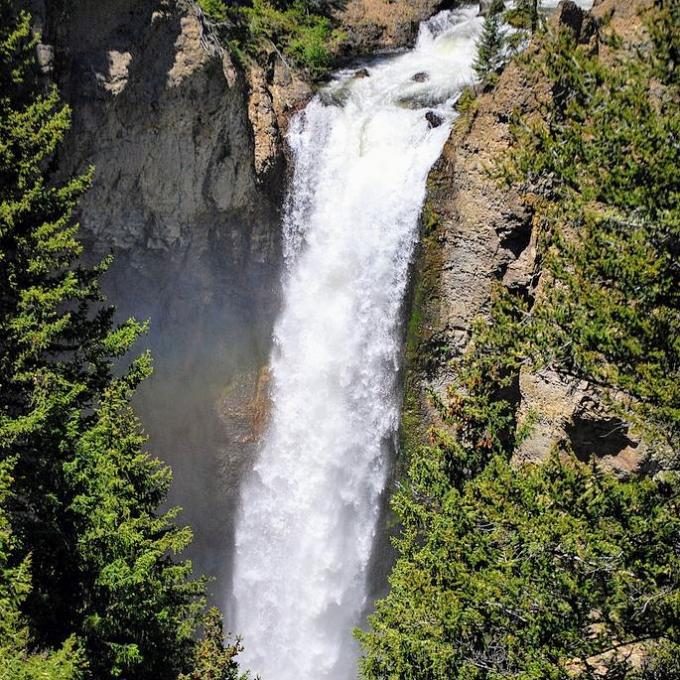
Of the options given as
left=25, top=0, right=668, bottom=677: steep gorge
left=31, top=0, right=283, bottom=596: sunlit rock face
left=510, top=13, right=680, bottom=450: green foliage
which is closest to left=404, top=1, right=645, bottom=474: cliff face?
left=25, top=0, right=668, bottom=677: steep gorge

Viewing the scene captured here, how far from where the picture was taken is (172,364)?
69.5ft

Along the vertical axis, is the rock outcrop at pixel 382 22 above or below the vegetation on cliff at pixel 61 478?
above

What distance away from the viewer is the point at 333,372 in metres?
19.5

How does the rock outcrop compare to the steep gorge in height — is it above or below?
above

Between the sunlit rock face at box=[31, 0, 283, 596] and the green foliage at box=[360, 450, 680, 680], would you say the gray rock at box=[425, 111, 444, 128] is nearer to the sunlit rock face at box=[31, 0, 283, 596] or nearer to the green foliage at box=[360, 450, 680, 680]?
the sunlit rock face at box=[31, 0, 283, 596]

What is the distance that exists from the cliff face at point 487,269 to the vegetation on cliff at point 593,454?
4.62 m

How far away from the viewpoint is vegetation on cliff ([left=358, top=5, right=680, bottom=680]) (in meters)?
8.27

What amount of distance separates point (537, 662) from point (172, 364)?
1504 centimetres

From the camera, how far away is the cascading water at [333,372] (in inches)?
723

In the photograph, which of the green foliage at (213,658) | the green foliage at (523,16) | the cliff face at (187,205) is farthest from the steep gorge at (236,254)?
the green foliage at (213,658)

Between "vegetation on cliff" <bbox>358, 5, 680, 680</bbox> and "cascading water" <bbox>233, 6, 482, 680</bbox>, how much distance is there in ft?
25.5

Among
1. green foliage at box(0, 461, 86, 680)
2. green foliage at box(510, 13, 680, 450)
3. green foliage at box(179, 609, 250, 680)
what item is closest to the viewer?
green foliage at box(510, 13, 680, 450)

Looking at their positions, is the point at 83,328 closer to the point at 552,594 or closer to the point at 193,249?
the point at 193,249

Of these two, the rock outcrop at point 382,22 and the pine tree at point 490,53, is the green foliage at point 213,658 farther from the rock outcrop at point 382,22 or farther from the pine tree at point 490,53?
the rock outcrop at point 382,22
